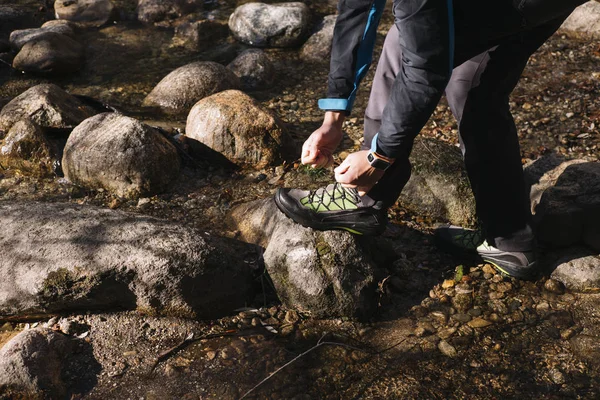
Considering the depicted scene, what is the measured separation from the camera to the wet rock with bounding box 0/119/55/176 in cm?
448

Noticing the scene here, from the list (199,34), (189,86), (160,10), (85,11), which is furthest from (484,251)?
(85,11)

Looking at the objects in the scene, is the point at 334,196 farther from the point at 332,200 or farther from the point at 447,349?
the point at 447,349

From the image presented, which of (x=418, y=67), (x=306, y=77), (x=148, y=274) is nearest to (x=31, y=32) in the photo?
(x=306, y=77)

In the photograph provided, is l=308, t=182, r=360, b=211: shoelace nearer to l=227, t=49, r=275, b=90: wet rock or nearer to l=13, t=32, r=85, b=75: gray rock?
l=227, t=49, r=275, b=90: wet rock

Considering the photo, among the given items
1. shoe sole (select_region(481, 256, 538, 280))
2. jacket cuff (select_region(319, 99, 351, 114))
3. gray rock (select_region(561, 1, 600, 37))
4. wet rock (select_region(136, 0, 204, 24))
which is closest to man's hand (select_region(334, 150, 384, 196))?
jacket cuff (select_region(319, 99, 351, 114))

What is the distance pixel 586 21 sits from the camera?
648 cm

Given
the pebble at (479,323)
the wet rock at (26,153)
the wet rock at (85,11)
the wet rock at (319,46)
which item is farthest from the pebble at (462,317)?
the wet rock at (85,11)

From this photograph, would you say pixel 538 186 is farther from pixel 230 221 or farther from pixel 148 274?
pixel 148 274

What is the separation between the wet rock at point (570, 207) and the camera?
342 centimetres

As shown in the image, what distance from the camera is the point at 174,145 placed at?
4660 mm

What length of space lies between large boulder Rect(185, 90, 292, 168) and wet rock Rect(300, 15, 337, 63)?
214cm

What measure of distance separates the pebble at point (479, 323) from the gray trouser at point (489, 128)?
1.42 ft

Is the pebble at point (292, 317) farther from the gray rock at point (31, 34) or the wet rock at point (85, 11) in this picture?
the wet rock at point (85, 11)

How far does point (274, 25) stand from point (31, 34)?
2762 millimetres
